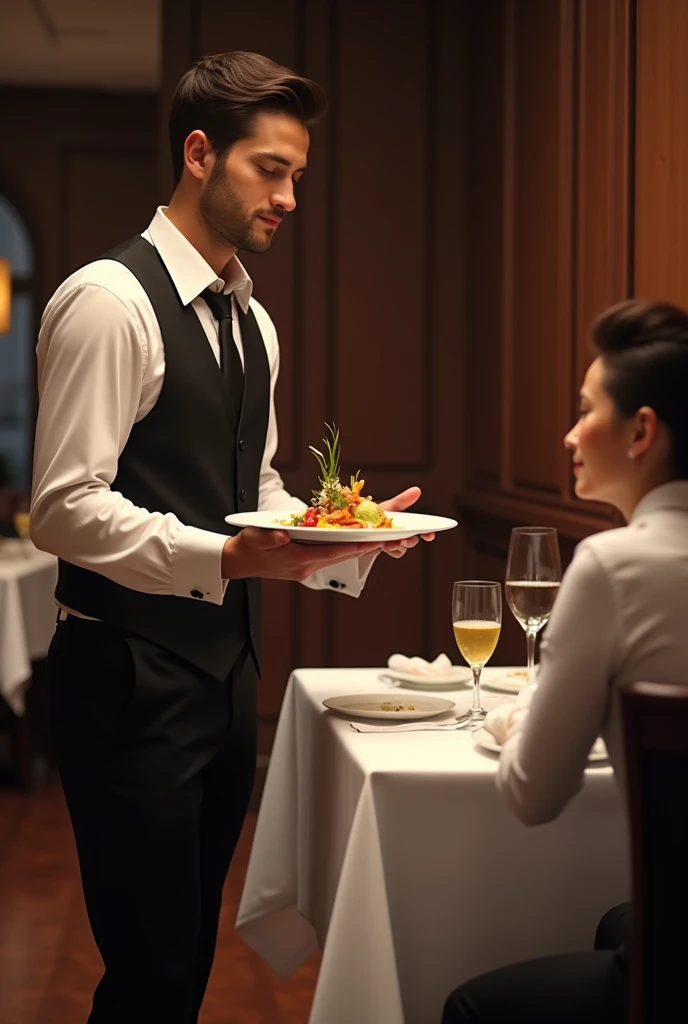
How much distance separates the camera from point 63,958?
3.24 m

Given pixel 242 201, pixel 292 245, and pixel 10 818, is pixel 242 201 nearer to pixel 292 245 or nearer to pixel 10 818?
pixel 292 245

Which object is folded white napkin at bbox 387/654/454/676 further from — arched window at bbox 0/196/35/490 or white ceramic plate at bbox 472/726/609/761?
arched window at bbox 0/196/35/490

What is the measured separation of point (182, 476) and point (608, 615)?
86 cm

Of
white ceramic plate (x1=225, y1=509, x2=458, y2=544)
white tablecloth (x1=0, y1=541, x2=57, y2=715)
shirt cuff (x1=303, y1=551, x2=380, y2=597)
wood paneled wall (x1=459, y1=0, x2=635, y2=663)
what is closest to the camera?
white ceramic plate (x1=225, y1=509, x2=458, y2=544)

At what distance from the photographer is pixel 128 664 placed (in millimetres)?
1890

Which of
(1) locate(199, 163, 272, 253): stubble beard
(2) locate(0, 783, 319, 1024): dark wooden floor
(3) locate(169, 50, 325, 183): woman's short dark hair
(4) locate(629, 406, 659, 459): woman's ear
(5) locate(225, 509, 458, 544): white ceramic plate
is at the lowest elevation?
(2) locate(0, 783, 319, 1024): dark wooden floor

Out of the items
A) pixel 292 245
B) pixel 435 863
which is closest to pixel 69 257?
pixel 292 245

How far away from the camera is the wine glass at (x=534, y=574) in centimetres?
198

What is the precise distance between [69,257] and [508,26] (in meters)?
4.15

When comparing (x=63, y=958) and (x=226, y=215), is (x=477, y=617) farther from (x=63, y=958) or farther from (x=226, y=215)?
(x=63, y=958)

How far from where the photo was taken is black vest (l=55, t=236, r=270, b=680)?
75.7 inches

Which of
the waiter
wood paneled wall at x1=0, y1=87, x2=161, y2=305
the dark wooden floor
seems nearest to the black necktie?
the waiter

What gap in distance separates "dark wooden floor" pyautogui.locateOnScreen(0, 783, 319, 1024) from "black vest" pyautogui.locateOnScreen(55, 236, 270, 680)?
1.29 metres

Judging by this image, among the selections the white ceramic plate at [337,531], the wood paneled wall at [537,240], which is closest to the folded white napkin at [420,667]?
the white ceramic plate at [337,531]
